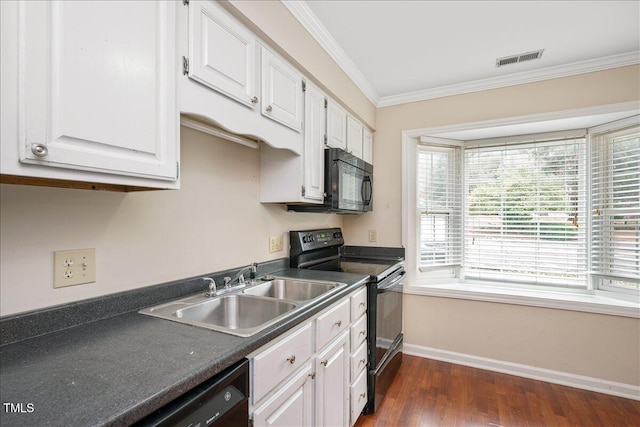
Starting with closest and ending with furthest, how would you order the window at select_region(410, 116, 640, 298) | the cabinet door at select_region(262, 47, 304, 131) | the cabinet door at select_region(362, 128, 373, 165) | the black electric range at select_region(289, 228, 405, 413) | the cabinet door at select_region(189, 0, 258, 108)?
the cabinet door at select_region(189, 0, 258, 108) → the cabinet door at select_region(262, 47, 304, 131) → the black electric range at select_region(289, 228, 405, 413) → the window at select_region(410, 116, 640, 298) → the cabinet door at select_region(362, 128, 373, 165)

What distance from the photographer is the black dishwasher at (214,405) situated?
2.32ft

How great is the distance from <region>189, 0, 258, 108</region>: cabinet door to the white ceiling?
0.54 m

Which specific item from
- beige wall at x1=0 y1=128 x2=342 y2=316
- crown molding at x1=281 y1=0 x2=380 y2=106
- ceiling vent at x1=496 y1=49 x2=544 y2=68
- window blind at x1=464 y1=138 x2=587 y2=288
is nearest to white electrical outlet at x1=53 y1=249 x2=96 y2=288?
beige wall at x1=0 y1=128 x2=342 y2=316

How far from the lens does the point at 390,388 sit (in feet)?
7.80

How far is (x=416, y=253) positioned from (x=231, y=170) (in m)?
2.00

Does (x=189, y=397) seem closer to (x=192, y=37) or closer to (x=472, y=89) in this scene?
(x=192, y=37)

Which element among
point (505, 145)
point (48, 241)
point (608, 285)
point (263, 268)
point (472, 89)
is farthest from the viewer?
point (505, 145)

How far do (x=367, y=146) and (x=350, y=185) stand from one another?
0.79 metres

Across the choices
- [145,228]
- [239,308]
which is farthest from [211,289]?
[145,228]

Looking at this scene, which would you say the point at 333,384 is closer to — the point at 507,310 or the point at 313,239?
the point at 313,239

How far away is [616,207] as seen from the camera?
8.11 ft

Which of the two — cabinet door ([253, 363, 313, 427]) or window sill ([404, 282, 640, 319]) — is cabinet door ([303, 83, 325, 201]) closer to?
cabinet door ([253, 363, 313, 427])

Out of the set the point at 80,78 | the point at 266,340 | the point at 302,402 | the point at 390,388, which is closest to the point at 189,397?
the point at 266,340

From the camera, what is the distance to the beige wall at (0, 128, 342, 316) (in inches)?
36.8
